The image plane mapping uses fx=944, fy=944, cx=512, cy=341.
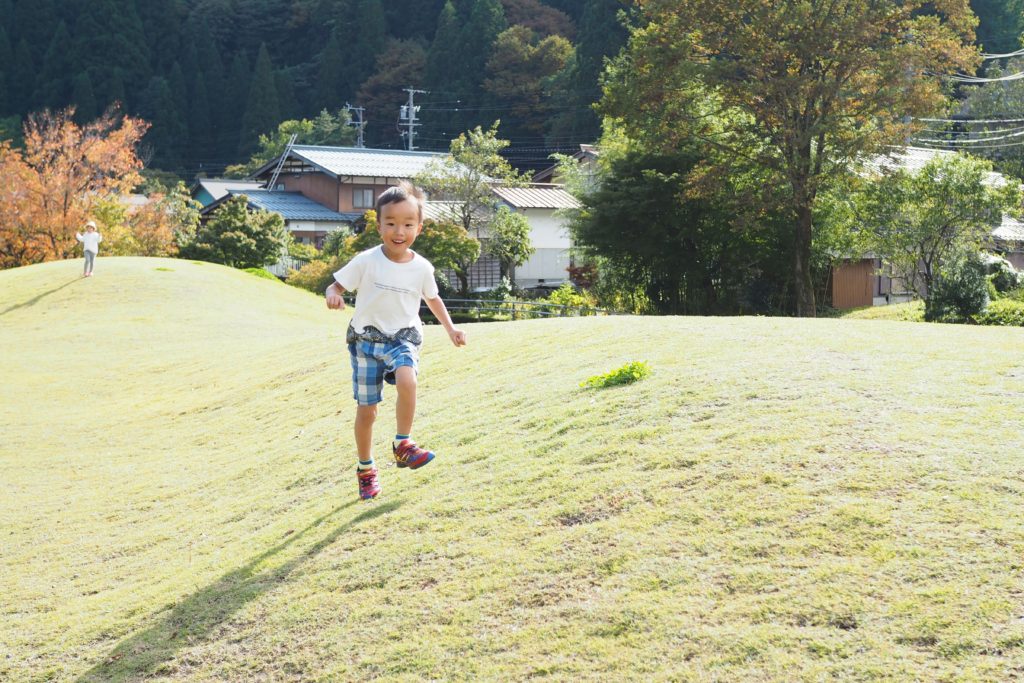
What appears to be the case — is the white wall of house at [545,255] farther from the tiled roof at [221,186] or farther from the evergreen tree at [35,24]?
the evergreen tree at [35,24]

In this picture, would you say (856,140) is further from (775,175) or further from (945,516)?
(945,516)

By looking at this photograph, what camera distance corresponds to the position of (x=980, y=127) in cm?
5691

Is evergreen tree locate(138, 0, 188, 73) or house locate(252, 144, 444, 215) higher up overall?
evergreen tree locate(138, 0, 188, 73)

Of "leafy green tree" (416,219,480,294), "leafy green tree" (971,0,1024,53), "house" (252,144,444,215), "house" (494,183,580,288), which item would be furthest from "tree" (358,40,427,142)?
"leafy green tree" (416,219,480,294)

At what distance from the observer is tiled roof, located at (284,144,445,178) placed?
53.8 m

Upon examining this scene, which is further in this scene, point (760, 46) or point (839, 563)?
point (760, 46)

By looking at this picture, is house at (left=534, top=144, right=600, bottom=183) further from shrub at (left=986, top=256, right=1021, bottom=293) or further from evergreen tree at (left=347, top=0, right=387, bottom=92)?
evergreen tree at (left=347, top=0, right=387, bottom=92)

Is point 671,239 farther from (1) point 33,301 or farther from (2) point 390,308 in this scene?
(2) point 390,308

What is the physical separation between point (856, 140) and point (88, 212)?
29829mm

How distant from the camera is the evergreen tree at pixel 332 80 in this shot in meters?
81.9

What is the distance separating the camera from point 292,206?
5434 centimetres

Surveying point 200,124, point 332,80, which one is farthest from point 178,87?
point 332,80

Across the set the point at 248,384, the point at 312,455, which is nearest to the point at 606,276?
the point at 248,384

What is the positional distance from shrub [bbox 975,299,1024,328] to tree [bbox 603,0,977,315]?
5.18 m
